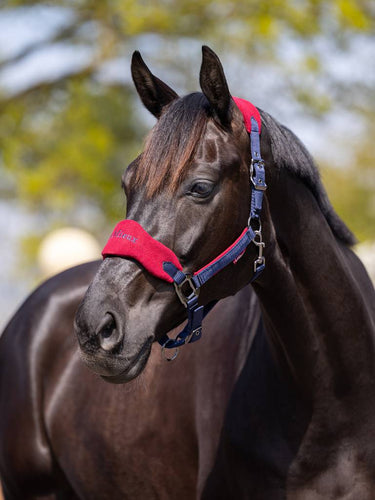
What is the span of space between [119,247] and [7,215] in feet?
63.4

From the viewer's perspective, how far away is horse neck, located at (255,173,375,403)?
278 centimetres

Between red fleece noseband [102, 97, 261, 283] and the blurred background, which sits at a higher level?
the blurred background

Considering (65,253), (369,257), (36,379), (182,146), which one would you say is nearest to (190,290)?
(182,146)

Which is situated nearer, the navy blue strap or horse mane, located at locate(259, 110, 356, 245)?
the navy blue strap

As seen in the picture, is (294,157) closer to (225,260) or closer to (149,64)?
(225,260)

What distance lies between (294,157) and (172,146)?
0.52 metres

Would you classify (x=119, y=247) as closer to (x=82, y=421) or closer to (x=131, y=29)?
(x=82, y=421)

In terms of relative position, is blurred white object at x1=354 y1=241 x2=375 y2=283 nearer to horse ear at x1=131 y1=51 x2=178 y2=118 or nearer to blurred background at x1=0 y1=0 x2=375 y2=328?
blurred background at x1=0 y1=0 x2=375 y2=328

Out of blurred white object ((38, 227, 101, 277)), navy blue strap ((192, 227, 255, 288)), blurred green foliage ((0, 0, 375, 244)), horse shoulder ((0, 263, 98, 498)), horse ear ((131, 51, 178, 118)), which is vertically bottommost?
horse shoulder ((0, 263, 98, 498))

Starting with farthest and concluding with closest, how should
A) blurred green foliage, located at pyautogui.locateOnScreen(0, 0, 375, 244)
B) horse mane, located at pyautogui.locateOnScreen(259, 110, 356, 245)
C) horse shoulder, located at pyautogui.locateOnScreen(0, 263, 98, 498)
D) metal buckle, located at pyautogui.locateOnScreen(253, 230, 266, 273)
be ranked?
blurred green foliage, located at pyautogui.locateOnScreen(0, 0, 375, 244)
horse shoulder, located at pyautogui.locateOnScreen(0, 263, 98, 498)
horse mane, located at pyautogui.locateOnScreen(259, 110, 356, 245)
metal buckle, located at pyautogui.locateOnScreen(253, 230, 266, 273)

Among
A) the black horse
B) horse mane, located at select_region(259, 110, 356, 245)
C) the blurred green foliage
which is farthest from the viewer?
the blurred green foliage

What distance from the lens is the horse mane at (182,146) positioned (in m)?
2.47

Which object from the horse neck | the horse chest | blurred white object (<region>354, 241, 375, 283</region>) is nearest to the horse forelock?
the horse neck

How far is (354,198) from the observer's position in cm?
3091
